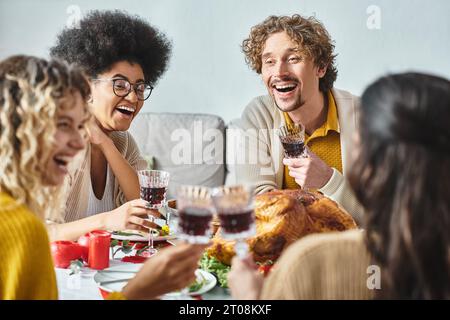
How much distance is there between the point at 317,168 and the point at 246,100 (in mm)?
1616

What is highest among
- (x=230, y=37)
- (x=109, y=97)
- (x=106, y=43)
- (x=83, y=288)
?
(x=230, y=37)

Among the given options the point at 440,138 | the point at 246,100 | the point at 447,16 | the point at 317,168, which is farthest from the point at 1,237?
the point at 447,16

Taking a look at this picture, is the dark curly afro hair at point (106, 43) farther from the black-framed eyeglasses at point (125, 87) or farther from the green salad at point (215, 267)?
the green salad at point (215, 267)

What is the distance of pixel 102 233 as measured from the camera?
1679 mm

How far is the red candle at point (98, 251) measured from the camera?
1617 millimetres

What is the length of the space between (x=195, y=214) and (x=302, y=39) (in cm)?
195

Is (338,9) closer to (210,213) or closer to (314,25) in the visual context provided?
(314,25)

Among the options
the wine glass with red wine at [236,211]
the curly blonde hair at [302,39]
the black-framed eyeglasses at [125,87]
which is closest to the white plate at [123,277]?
the wine glass with red wine at [236,211]

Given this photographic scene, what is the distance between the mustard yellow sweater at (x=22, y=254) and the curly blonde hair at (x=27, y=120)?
5cm

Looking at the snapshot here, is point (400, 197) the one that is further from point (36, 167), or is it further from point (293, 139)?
point (293, 139)

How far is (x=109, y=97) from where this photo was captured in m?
2.33

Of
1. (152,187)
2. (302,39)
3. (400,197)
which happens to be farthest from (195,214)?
(302,39)

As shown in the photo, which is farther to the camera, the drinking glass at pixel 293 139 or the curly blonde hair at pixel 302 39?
the curly blonde hair at pixel 302 39

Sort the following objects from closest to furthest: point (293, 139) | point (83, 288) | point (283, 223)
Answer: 1. point (83, 288)
2. point (283, 223)
3. point (293, 139)
